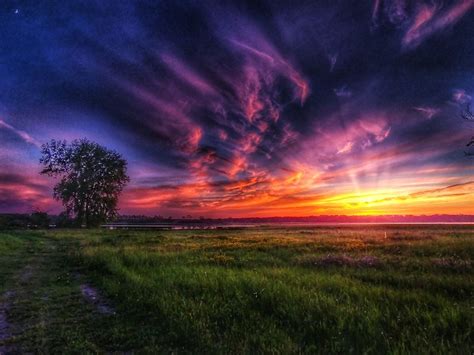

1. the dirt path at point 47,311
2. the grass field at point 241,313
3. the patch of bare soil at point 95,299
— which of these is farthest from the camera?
the patch of bare soil at point 95,299

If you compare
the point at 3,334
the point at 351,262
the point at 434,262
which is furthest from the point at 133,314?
the point at 434,262

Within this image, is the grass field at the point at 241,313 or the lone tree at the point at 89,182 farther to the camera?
the lone tree at the point at 89,182

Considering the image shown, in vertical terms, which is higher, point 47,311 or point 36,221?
point 36,221

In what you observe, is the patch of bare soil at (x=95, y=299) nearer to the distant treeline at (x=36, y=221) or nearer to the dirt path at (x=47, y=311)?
the dirt path at (x=47, y=311)

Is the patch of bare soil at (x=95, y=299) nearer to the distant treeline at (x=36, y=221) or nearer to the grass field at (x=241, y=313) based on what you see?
the grass field at (x=241, y=313)

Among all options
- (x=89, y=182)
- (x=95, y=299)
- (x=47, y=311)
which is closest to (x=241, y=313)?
(x=95, y=299)

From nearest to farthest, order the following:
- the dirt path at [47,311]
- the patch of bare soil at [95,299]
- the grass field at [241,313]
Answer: the grass field at [241,313], the dirt path at [47,311], the patch of bare soil at [95,299]

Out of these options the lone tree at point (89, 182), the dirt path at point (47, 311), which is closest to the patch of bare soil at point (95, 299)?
the dirt path at point (47, 311)

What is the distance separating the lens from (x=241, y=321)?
7.72m

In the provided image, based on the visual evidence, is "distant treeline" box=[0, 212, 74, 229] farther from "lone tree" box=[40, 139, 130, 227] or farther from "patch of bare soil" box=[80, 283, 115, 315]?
"patch of bare soil" box=[80, 283, 115, 315]

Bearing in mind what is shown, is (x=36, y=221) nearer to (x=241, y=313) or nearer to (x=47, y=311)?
(x=47, y=311)

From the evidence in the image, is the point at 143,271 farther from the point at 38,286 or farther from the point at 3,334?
the point at 3,334

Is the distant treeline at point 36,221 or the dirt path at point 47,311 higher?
the distant treeline at point 36,221

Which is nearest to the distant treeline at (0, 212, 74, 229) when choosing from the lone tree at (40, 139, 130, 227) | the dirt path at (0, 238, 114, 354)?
the lone tree at (40, 139, 130, 227)
